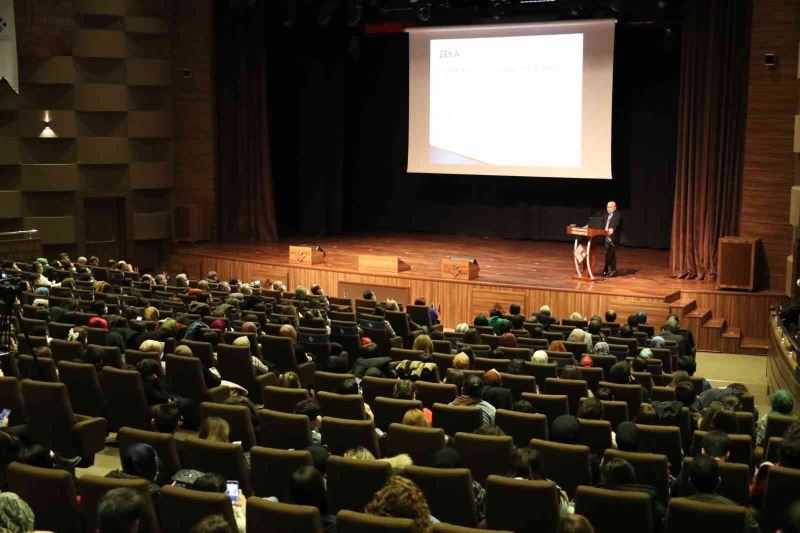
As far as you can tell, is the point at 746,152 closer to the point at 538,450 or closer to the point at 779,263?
the point at 779,263

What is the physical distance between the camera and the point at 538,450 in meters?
5.61

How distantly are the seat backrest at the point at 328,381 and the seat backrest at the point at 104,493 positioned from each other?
116 inches

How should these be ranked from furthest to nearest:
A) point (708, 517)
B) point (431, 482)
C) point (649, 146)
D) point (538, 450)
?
1. point (649, 146)
2. point (538, 450)
3. point (431, 482)
4. point (708, 517)

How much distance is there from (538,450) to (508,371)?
8.94ft

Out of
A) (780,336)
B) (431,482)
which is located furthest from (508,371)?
(780,336)

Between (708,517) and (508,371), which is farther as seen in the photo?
(508,371)

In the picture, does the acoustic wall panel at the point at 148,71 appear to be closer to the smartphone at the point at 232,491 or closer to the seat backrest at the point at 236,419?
the seat backrest at the point at 236,419

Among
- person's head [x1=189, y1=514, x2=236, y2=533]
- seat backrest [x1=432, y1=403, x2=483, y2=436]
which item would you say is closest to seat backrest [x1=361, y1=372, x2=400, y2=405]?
seat backrest [x1=432, y1=403, x2=483, y2=436]

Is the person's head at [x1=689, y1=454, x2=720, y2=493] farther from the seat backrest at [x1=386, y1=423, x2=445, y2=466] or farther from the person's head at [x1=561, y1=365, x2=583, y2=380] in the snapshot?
the person's head at [x1=561, y1=365, x2=583, y2=380]

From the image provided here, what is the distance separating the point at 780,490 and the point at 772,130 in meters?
10.7

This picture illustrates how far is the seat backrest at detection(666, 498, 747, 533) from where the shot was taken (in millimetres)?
4293

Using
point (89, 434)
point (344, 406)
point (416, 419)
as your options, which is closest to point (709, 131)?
point (344, 406)

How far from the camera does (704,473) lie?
4.73 meters

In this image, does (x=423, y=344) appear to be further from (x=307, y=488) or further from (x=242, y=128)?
(x=242, y=128)
